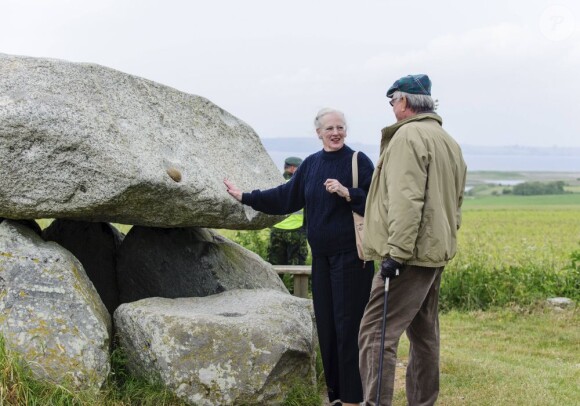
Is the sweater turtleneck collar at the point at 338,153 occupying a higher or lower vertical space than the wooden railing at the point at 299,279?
higher

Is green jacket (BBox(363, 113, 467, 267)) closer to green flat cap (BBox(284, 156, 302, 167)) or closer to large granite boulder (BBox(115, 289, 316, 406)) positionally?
large granite boulder (BBox(115, 289, 316, 406))

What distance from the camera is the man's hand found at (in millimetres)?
5367

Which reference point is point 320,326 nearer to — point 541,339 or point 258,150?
point 258,150

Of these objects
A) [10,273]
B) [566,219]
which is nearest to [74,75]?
[10,273]

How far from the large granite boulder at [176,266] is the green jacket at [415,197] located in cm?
249

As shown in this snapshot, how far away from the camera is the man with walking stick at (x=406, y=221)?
5.31 metres

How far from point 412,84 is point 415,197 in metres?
0.88

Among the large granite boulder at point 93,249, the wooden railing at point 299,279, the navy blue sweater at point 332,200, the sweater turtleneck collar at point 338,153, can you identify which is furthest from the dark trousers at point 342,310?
the wooden railing at point 299,279

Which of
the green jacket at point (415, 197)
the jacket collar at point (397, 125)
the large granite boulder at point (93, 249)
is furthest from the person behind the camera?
the large granite boulder at point (93, 249)

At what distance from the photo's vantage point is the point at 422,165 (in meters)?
5.36

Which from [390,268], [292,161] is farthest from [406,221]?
[292,161]

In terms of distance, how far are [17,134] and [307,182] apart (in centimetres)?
220

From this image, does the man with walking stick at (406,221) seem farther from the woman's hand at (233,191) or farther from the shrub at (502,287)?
the shrub at (502,287)

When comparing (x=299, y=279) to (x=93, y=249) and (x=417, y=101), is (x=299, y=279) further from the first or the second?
(x=417, y=101)
